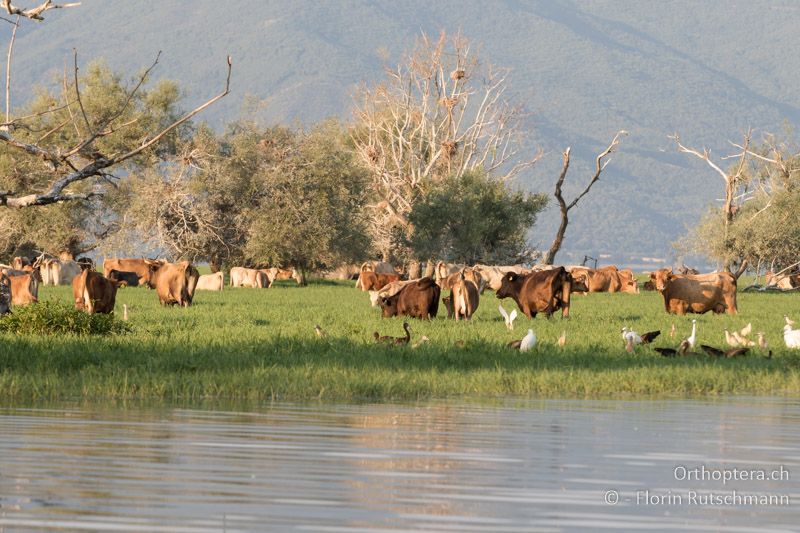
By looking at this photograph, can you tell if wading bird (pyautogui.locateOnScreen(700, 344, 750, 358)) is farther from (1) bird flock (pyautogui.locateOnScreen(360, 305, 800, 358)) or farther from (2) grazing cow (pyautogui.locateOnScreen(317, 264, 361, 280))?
(2) grazing cow (pyautogui.locateOnScreen(317, 264, 361, 280))

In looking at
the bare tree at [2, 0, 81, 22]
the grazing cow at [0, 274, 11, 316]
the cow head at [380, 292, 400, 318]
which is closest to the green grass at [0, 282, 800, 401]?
the grazing cow at [0, 274, 11, 316]

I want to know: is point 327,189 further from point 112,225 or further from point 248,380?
point 248,380

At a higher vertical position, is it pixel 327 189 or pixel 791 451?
pixel 327 189

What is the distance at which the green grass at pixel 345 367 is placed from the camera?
17266 millimetres

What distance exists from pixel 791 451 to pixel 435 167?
8305cm

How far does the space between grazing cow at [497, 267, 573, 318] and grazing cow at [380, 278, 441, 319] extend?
2408 millimetres

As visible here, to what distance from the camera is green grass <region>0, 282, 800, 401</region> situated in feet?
56.6

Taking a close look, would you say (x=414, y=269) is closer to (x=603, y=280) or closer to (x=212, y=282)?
(x=603, y=280)

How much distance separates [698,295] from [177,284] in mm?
14779

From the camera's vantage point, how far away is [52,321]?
79.3ft

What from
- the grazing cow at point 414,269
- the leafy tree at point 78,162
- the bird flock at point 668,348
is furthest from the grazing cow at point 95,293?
the grazing cow at point 414,269

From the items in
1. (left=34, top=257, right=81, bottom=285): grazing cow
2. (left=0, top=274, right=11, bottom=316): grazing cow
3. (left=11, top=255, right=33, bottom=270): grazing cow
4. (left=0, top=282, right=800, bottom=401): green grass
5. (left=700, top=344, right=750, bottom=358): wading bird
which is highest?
(left=11, top=255, right=33, bottom=270): grazing cow

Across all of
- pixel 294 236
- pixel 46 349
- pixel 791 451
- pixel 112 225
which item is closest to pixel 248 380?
pixel 46 349

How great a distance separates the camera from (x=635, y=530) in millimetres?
8781
